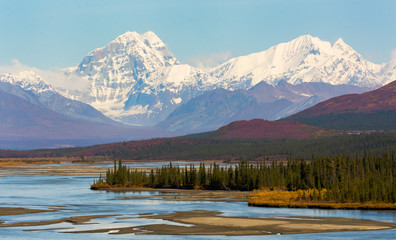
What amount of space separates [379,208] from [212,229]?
2844cm

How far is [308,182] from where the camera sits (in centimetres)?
13700

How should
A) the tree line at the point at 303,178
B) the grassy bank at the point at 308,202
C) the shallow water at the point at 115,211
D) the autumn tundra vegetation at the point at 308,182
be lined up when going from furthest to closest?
the tree line at the point at 303,178
the autumn tundra vegetation at the point at 308,182
the grassy bank at the point at 308,202
the shallow water at the point at 115,211

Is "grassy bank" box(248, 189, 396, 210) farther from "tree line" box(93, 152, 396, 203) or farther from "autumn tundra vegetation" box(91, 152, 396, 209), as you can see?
"tree line" box(93, 152, 396, 203)

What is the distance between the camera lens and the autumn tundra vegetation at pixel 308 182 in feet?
356

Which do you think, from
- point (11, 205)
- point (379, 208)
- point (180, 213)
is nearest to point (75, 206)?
point (11, 205)

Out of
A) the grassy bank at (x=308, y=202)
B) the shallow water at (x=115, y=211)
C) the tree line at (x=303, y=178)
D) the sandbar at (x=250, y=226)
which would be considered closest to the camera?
the shallow water at (x=115, y=211)

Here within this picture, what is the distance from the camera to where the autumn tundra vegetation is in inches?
4277

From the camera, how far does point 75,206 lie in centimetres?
11406

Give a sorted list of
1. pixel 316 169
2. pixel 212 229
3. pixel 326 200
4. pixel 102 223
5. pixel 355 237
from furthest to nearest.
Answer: pixel 316 169 → pixel 326 200 → pixel 102 223 → pixel 212 229 → pixel 355 237

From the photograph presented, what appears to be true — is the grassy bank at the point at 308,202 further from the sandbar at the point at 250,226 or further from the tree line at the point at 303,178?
the sandbar at the point at 250,226

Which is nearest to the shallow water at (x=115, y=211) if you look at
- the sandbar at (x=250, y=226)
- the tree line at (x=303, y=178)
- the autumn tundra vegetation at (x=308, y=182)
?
the sandbar at (x=250, y=226)

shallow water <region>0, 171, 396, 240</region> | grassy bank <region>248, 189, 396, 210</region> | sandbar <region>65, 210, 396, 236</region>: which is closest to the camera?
shallow water <region>0, 171, 396, 240</region>

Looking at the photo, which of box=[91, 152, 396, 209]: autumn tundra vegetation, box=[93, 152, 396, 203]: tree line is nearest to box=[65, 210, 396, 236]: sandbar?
box=[91, 152, 396, 209]: autumn tundra vegetation

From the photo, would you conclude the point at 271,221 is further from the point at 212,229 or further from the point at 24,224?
the point at 24,224
